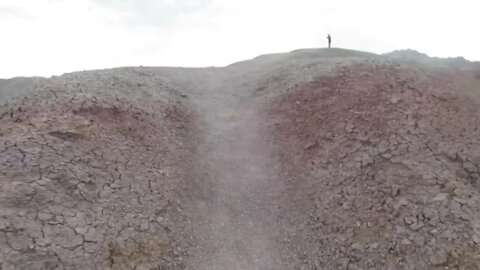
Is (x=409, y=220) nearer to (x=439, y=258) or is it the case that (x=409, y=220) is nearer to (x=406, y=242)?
(x=406, y=242)

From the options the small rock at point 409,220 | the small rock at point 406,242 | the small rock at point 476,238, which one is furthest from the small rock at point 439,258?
the small rock at point 409,220

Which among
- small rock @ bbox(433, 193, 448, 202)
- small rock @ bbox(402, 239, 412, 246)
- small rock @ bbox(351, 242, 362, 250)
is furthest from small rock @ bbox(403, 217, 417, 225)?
small rock @ bbox(351, 242, 362, 250)

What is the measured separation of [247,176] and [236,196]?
846 millimetres

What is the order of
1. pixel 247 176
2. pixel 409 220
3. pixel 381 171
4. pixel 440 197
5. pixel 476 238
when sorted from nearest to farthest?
pixel 476 238 → pixel 409 220 → pixel 440 197 → pixel 381 171 → pixel 247 176

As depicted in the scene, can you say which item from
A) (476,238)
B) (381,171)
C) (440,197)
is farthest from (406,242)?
(381,171)

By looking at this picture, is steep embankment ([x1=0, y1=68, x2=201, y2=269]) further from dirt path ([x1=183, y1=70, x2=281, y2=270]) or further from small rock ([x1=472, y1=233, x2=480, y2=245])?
small rock ([x1=472, y1=233, x2=480, y2=245])

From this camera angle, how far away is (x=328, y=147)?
456 inches

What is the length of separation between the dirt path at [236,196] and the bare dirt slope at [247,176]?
0.04 metres

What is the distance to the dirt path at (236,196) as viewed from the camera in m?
9.21

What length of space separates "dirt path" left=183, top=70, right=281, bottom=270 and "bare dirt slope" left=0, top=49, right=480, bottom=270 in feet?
0.12

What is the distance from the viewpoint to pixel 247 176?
1162 centimetres

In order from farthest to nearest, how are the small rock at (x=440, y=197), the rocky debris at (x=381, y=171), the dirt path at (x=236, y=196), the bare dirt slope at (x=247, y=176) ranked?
the dirt path at (x=236, y=196) < the small rock at (x=440, y=197) < the rocky debris at (x=381, y=171) < the bare dirt slope at (x=247, y=176)

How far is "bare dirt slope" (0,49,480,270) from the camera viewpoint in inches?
329

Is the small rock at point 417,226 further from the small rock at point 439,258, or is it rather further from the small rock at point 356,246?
the small rock at point 356,246
